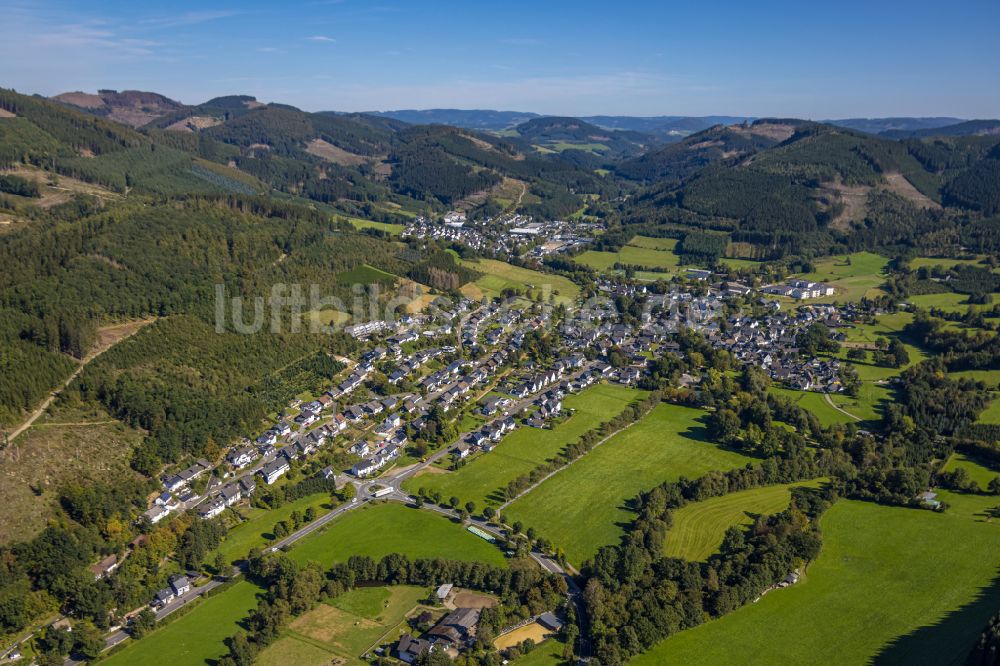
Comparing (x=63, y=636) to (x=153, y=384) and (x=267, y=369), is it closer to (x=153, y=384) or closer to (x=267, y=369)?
(x=153, y=384)

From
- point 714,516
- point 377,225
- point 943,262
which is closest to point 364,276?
point 377,225

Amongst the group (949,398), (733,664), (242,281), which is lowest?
(733,664)

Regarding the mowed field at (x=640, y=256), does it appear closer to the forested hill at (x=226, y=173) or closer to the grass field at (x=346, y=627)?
the forested hill at (x=226, y=173)

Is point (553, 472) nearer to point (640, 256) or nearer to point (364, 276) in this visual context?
point (364, 276)

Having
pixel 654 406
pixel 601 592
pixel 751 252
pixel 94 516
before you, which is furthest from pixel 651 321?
pixel 94 516

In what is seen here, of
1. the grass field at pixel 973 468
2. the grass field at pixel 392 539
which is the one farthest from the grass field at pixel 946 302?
the grass field at pixel 392 539

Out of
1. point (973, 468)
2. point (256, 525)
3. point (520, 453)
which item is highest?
point (973, 468)

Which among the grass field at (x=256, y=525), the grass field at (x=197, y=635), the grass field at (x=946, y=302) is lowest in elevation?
the grass field at (x=197, y=635)
